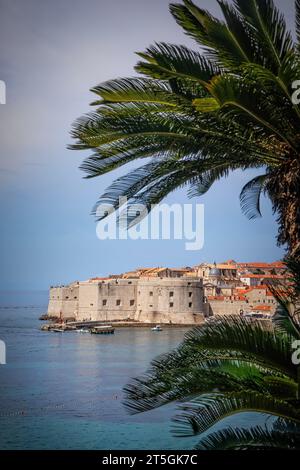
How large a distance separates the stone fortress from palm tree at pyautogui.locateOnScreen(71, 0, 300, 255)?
28993 millimetres

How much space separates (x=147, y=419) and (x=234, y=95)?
8440 millimetres

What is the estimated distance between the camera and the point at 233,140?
3057mm

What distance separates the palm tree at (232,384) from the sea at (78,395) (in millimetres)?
247

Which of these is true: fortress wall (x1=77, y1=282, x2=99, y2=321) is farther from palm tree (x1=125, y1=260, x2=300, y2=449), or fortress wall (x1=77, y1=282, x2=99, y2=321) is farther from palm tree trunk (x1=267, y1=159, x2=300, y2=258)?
palm tree (x1=125, y1=260, x2=300, y2=449)

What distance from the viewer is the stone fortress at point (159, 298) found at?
3547cm

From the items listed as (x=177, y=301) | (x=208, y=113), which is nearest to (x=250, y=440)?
(x=208, y=113)

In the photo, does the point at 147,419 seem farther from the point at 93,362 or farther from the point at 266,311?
the point at 266,311

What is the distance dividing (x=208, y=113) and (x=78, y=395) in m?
12.7

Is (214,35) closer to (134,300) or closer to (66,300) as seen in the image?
(134,300)

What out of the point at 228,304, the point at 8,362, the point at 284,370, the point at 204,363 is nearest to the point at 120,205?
the point at 204,363

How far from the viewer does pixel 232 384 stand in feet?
8.93

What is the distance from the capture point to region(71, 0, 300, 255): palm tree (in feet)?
8.95

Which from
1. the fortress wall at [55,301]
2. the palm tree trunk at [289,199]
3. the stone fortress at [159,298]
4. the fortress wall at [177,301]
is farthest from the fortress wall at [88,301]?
the palm tree trunk at [289,199]

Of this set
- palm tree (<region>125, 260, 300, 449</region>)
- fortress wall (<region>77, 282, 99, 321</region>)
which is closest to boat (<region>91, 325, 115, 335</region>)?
fortress wall (<region>77, 282, 99, 321</region>)
